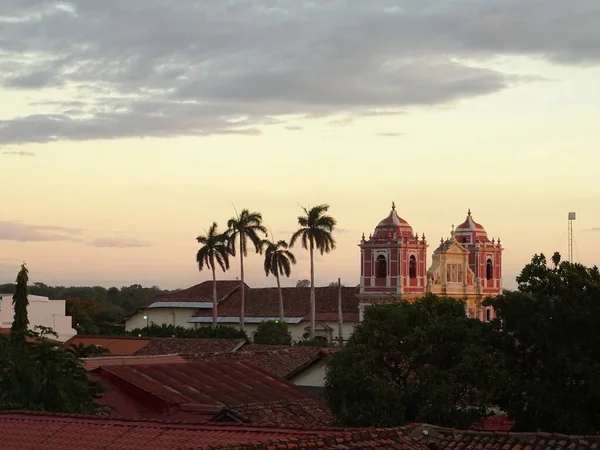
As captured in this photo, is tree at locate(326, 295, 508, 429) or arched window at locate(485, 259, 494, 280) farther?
arched window at locate(485, 259, 494, 280)

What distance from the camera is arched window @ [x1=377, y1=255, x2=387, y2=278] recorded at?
81250mm

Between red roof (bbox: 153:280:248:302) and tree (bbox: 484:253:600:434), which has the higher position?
red roof (bbox: 153:280:248:302)

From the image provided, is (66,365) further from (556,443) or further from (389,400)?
(556,443)

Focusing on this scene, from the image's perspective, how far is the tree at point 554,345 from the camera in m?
24.7

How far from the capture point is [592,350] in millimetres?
25453

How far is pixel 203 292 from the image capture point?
95.5 metres

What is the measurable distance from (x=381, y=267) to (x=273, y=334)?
11.3 meters

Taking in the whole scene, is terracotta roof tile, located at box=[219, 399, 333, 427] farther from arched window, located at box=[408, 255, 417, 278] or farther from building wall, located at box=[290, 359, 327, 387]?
arched window, located at box=[408, 255, 417, 278]

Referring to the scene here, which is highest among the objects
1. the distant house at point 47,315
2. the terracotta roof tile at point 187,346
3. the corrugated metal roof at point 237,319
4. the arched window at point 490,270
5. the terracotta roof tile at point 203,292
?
the arched window at point 490,270

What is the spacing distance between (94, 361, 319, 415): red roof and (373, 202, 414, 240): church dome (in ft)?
155

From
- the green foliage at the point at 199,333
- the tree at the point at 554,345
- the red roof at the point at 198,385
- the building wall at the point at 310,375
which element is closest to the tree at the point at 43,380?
the red roof at the point at 198,385

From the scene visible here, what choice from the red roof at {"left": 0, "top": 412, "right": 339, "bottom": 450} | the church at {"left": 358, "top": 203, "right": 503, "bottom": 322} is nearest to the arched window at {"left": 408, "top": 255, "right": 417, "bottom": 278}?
the church at {"left": 358, "top": 203, "right": 503, "bottom": 322}

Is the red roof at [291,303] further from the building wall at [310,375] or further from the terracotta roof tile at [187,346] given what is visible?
the building wall at [310,375]

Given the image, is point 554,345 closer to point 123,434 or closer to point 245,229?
point 123,434
